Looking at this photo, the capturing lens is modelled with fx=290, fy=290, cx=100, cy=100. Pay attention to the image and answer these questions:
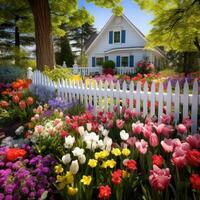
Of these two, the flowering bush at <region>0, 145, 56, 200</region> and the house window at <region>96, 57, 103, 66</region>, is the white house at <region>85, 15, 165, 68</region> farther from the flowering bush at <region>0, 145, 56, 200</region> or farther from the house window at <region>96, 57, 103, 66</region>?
the flowering bush at <region>0, 145, 56, 200</region>

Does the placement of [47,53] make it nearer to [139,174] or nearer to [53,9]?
[53,9]

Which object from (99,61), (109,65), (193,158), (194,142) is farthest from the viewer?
(99,61)

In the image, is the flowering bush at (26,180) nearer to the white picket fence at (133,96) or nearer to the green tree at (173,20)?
the white picket fence at (133,96)

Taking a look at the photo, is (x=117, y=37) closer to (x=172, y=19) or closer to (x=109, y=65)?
(x=109, y=65)

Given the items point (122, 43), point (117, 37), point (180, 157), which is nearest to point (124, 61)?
point (122, 43)

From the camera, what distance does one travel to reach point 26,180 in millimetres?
3195

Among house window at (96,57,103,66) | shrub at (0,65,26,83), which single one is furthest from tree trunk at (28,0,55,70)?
house window at (96,57,103,66)

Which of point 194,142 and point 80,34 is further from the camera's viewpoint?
point 80,34

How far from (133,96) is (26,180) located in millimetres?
2983

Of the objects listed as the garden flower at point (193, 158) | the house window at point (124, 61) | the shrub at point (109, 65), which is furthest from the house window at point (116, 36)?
the garden flower at point (193, 158)

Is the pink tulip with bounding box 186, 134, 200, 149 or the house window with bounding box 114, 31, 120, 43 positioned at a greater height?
the house window with bounding box 114, 31, 120, 43

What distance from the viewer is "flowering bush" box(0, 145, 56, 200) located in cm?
302

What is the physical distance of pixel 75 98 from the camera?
7074 millimetres

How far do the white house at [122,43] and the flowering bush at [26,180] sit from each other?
25.8 meters
